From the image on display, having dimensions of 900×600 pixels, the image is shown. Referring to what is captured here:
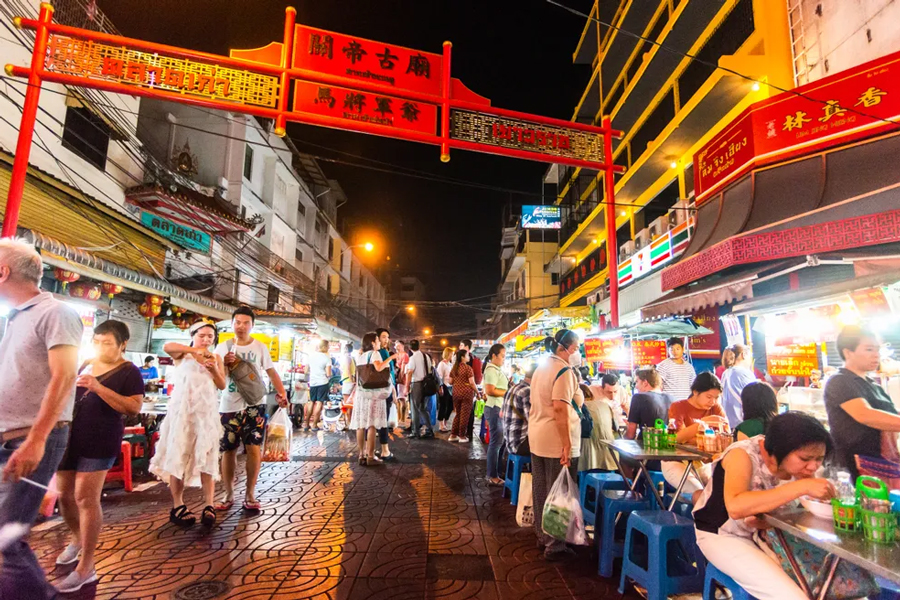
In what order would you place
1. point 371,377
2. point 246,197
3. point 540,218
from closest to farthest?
point 371,377
point 246,197
point 540,218

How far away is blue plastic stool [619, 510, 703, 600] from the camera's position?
311cm

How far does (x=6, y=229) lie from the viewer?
5598 mm

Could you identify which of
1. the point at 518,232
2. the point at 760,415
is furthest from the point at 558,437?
the point at 518,232

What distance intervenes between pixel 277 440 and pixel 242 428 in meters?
0.52

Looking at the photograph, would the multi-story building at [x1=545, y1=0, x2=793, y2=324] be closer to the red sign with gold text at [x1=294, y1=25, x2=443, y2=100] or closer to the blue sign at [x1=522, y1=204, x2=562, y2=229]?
the blue sign at [x1=522, y1=204, x2=562, y2=229]

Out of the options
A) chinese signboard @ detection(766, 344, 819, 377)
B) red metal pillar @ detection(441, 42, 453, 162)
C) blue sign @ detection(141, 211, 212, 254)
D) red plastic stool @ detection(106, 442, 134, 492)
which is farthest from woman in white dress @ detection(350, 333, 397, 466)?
blue sign @ detection(141, 211, 212, 254)

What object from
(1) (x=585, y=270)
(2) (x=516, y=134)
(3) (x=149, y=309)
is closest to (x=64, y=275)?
(3) (x=149, y=309)

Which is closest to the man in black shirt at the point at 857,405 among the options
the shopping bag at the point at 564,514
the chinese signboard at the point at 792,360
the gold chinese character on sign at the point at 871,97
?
the shopping bag at the point at 564,514

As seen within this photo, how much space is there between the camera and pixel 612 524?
3.79 meters

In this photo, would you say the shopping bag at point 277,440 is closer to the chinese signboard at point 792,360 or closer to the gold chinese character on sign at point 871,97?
the chinese signboard at point 792,360

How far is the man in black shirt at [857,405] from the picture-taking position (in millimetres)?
3465

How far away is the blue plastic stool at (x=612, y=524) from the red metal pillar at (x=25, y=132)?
24.4 feet

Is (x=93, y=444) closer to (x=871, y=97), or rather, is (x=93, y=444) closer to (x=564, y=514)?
(x=564, y=514)

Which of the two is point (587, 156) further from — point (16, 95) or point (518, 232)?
point (518, 232)
